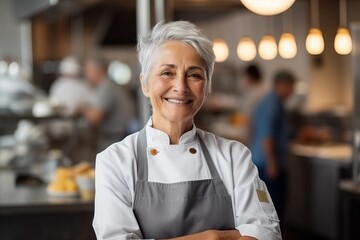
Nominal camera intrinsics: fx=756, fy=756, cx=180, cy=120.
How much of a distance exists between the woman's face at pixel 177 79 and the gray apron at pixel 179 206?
0.52ft

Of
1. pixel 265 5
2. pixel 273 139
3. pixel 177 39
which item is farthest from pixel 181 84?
pixel 273 139

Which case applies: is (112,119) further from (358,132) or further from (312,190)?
(358,132)

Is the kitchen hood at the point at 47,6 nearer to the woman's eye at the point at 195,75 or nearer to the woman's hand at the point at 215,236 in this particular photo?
the woman's eye at the point at 195,75

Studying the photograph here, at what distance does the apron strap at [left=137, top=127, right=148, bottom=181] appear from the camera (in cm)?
203

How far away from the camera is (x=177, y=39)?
2.00 meters

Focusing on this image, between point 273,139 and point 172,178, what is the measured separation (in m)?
3.83

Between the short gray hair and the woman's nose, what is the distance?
0.08 meters

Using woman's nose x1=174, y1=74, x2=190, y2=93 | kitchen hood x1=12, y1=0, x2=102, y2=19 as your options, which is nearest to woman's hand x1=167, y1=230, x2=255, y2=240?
woman's nose x1=174, y1=74, x2=190, y2=93

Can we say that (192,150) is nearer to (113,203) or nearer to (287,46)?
(113,203)

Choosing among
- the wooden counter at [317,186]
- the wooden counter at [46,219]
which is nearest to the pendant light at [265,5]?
the wooden counter at [46,219]

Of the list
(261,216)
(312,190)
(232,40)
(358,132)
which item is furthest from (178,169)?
(232,40)

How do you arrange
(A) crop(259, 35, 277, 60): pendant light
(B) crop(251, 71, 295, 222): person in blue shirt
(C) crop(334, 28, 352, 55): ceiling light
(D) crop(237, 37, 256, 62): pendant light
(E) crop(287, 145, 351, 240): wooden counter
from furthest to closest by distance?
(D) crop(237, 37, 256, 62): pendant light < (A) crop(259, 35, 277, 60): pendant light < (E) crop(287, 145, 351, 240): wooden counter < (B) crop(251, 71, 295, 222): person in blue shirt < (C) crop(334, 28, 352, 55): ceiling light

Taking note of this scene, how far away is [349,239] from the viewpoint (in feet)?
15.8

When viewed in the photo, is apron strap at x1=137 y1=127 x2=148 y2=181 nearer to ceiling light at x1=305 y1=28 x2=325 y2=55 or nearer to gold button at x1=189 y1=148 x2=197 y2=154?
gold button at x1=189 y1=148 x2=197 y2=154
